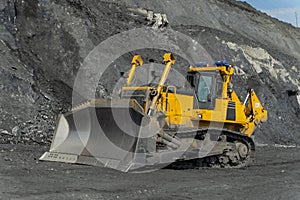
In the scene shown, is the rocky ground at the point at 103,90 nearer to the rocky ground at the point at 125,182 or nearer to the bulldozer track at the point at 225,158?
the rocky ground at the point at 125,182

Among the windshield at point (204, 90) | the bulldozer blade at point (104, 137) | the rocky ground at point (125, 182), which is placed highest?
the windshield at point (204, 90)

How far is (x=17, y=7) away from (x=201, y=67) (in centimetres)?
918

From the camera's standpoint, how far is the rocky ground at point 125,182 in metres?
6.55

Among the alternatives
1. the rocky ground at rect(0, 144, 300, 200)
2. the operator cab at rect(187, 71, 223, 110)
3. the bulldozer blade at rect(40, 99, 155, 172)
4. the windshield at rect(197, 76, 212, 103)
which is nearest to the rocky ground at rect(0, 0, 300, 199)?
the rocky ground at rect(0, 144, 300, 200)

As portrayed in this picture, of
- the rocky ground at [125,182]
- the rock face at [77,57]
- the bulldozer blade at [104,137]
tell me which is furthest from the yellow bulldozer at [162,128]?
the rock face at [77,57]

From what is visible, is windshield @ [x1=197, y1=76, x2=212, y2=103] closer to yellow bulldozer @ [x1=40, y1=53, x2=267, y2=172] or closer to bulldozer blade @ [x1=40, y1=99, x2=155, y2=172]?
yellow bulldozer @ [x1=40, y1=53, x2=267, y2=172]

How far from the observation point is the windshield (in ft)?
36.4

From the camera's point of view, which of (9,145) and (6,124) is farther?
(6,124)

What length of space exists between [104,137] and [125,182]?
2.41 meters

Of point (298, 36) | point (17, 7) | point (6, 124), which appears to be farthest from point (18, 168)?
point (298, 36)

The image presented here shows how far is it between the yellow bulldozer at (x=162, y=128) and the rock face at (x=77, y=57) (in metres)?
3.14

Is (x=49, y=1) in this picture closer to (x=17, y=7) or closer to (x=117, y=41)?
(x=17, y=7)

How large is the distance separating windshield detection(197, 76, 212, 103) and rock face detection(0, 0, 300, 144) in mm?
4889

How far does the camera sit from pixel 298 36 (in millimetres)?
44344
